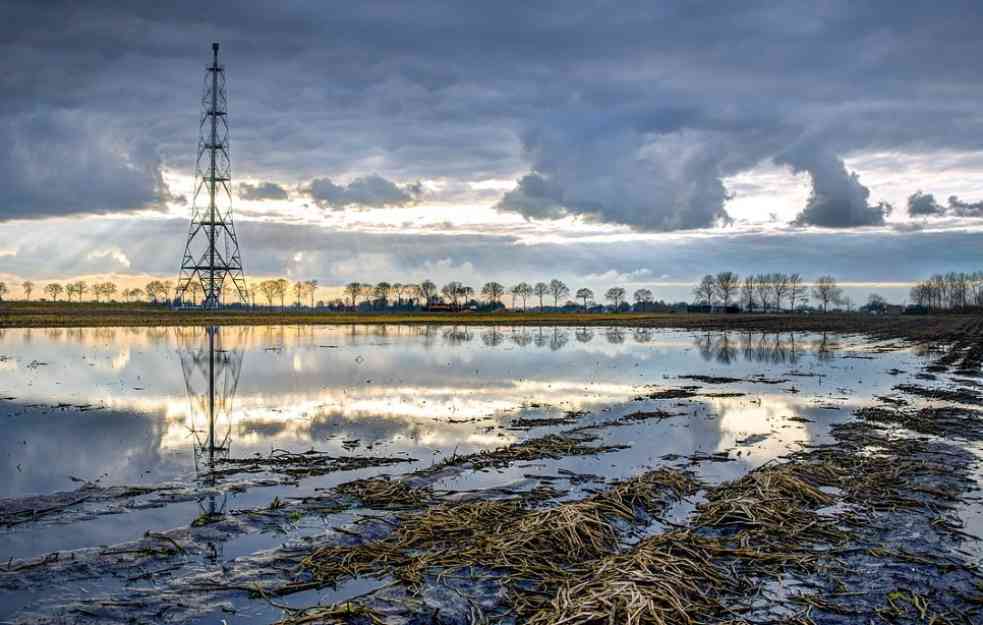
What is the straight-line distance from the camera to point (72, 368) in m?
33.0

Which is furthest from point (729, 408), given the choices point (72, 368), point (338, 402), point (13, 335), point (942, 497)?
point (13, 335)

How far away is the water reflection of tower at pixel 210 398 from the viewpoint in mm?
14938

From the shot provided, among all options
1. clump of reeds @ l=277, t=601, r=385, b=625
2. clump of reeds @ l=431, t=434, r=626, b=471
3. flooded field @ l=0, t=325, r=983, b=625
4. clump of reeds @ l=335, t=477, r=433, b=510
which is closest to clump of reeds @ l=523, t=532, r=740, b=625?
flooded field @ l=0, t=325, r=983, b=625

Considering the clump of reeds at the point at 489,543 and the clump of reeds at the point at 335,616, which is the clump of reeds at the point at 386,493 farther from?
the clump of reeds at the point at 335,616

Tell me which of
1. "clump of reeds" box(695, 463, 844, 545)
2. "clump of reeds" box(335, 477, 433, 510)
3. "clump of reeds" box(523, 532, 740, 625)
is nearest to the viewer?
"clump of reeds" box(523, 532, 740, 625)

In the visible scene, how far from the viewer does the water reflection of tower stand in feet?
49.0

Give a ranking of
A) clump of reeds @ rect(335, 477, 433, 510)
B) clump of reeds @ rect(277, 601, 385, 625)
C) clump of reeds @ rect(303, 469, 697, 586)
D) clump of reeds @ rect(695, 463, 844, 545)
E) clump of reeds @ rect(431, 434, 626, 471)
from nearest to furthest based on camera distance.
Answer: clump of reeds @ rect(277, 601, 385, 625), clump of reeds @ rect(303, 469, 697, 586), clump of reeds @ rect(695, 463, 844, 545), clump of reeds @ rect(335, 477, 433, 510), clump of reeds @ rect(431, 434, 626, 471)

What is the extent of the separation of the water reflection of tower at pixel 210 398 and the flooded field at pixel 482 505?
0.15 metres

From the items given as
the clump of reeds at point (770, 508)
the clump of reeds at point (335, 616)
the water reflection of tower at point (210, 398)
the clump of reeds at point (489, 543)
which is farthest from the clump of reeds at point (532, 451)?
the clump of reeds at point (335, 616)

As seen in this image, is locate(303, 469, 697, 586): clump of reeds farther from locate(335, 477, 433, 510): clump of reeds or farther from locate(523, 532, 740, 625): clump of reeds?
locate(335, 477, 433, 510): clump of reeds

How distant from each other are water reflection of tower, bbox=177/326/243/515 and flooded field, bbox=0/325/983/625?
15 cm

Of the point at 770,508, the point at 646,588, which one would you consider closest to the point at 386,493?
the point at 646,588

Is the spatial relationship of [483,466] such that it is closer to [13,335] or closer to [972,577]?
[972,577]

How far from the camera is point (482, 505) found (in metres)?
→ 11.1
